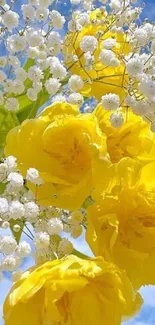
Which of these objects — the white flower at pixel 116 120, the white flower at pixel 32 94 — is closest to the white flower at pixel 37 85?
the white flower at pixel 32 94

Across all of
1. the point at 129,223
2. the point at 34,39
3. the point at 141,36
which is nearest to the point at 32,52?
the point at 34,39

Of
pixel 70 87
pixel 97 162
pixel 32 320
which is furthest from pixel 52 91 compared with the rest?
pixel 32 320

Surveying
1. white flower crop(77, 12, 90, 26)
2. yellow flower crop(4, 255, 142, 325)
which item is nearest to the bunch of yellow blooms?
yellow flower crop(4, 255, 142, 325)

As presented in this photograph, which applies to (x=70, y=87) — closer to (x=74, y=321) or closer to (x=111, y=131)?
(x=111, y=131)

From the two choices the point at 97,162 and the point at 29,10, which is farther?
the point at 29,10

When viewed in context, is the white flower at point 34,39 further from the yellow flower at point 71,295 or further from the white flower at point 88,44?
the yellow flower at point 71,295

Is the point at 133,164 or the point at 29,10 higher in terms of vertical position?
the point at 29,10

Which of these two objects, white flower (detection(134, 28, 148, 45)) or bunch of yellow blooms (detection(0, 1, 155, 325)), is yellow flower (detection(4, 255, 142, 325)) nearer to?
bunch of yellow blooms (detection(0, 1, 155, 325))
